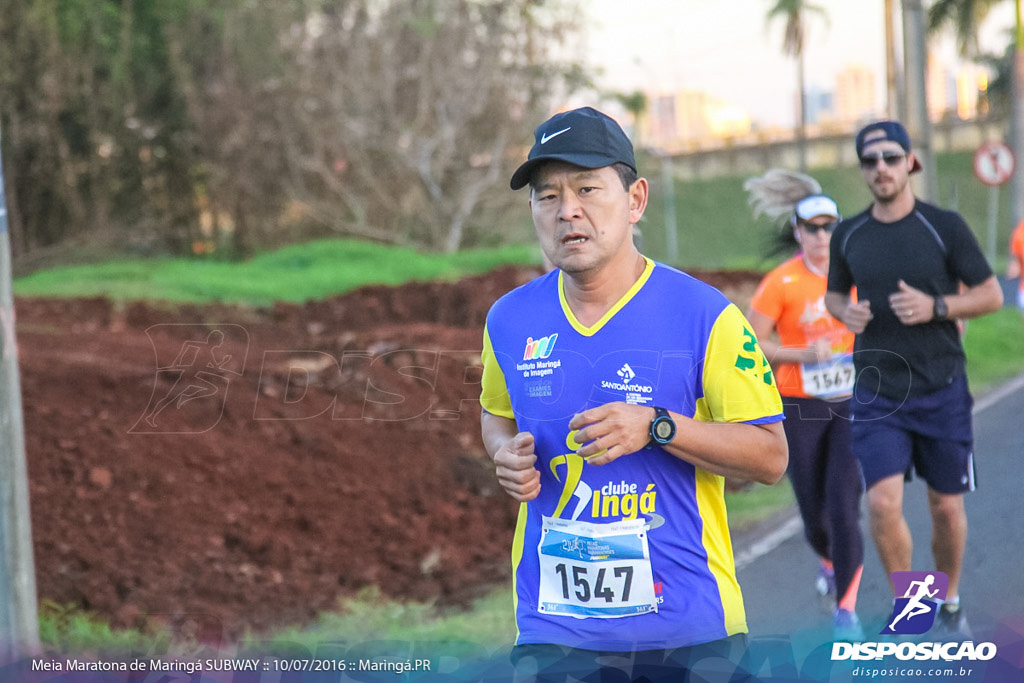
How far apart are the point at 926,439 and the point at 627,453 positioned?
9.72 feet

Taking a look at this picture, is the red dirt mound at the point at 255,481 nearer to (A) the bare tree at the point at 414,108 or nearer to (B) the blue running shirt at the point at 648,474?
(B) the blue running shirt at the point at 648,474

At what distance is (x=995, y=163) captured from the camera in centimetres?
1692

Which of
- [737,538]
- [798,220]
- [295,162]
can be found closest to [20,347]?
[737,538]

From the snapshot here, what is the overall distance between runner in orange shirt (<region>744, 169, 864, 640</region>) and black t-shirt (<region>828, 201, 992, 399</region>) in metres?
0.56

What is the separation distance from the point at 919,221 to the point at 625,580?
300 cm

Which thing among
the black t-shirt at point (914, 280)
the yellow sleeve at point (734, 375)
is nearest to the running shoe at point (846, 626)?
the black t-shirt at point (914, 280)

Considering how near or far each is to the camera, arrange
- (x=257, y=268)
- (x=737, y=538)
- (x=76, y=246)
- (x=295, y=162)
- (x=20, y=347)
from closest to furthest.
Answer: (x=737, y=538), (x=20, y=347), (x=257, y=268), (x=76, y=246), (x=295, y=162)

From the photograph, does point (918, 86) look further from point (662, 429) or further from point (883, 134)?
point (662, 429)

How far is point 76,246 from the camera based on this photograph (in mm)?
22672

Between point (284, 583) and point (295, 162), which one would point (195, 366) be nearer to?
point (284, 583)

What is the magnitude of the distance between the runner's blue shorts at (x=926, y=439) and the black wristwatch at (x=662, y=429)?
8.97 feet

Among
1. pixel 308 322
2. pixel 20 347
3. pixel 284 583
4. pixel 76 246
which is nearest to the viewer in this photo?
pixel 284 583

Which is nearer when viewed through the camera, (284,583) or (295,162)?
(284,583)

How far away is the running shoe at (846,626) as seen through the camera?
5.23 metres
